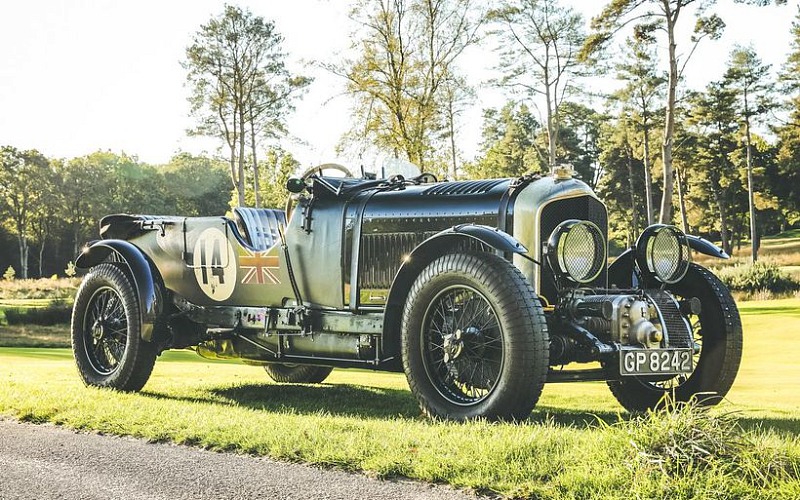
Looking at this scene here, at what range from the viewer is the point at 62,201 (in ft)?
232

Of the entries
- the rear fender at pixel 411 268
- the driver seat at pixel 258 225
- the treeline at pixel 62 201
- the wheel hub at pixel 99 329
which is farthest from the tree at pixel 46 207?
the rear fender at pixel 411 268

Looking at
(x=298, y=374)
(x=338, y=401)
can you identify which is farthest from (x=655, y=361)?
(x=298, y=374)

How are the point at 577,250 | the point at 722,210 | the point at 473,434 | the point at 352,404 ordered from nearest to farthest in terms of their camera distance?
the point at 473,434 → the point at 577,250 → the point at 352,404 → the point at 722,210

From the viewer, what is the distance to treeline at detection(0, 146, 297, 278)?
69875 mm

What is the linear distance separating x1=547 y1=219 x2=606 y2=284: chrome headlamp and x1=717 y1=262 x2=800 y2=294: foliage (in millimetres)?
23452

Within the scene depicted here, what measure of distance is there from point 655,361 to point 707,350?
107 centimetres

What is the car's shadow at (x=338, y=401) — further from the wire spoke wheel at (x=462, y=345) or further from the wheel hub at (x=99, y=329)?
the wheel hub at (x=99, y=329)

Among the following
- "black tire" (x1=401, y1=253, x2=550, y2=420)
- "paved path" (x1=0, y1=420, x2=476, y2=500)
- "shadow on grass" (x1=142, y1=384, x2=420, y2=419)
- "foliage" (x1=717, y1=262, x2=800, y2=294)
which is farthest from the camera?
"foliage" (x1=717, y1=262, x2=800, y2=294)

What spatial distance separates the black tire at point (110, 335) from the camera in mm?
7684

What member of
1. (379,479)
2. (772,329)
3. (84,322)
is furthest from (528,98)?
(379,479)

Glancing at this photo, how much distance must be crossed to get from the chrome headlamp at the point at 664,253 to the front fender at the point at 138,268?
13.8 feet

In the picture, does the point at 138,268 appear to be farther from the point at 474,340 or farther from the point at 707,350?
the point at 707,350

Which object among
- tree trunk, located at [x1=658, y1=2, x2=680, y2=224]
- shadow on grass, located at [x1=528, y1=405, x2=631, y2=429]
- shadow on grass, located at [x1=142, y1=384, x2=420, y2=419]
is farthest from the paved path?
tree trunk, located at [x1=658, y1=2, x2=680, y2=224]

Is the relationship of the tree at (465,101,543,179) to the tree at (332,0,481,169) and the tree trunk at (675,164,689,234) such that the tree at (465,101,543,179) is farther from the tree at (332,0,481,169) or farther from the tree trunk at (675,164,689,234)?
the tree at (332,0,481,169)
